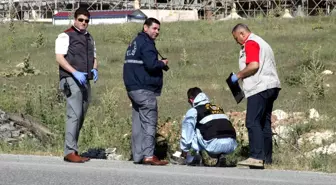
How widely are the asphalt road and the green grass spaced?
1005mm

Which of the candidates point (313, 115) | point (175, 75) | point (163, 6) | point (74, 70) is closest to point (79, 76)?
point (74, 70)

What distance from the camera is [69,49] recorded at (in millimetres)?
9031

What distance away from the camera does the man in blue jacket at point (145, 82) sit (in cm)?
891

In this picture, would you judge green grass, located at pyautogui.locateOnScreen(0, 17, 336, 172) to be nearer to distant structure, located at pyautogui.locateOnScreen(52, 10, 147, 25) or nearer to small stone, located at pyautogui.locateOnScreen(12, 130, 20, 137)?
small stone, located at pyautogui.locateOnScreen(12, 130, 20, 137)

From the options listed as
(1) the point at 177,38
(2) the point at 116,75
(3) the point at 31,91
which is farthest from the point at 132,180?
(1) the point at 177,38

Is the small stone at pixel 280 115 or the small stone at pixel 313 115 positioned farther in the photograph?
the small stone at pixel 313 115

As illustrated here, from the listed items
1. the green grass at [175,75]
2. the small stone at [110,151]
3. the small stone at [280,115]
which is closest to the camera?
the small stone at [110,151]

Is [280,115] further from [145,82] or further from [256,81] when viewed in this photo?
[145,82]

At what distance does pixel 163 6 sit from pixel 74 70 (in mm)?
52348

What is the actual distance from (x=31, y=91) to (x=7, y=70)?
7871mm

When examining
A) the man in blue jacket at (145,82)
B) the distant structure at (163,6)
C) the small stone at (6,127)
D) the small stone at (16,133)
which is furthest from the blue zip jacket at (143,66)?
the distant structure at (163,6)

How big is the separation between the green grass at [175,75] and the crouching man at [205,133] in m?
0.73

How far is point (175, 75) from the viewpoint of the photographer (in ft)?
Result: 73.4

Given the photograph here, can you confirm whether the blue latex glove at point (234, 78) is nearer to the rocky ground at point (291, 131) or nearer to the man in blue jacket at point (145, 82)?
the man in blue jacket at point (145, 82)
